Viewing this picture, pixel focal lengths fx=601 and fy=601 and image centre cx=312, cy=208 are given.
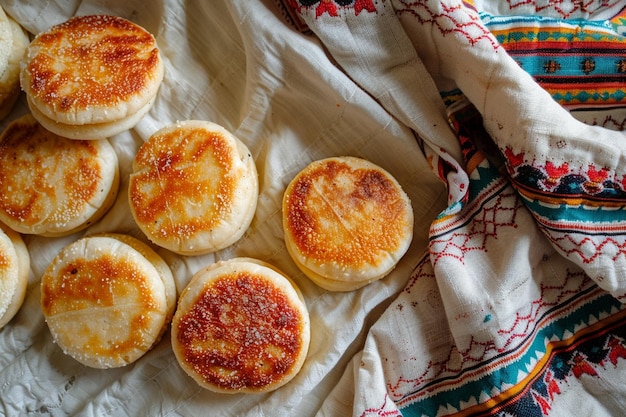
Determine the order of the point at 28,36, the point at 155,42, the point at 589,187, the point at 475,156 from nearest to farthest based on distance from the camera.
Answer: the point at 589,187 → the point at 475,156 → the point at 155,42 → the point at 28,36

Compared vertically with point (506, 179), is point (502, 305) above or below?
below

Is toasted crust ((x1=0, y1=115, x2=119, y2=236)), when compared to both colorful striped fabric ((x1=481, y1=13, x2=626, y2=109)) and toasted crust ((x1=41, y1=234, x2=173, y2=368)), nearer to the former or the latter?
toasted crust ((x1=41, y1=234, x2=173, y2=368))

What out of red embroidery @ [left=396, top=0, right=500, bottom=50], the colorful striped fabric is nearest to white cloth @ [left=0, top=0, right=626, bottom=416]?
red embroidery @ [left=396, top=0, right=500, bottom=50]

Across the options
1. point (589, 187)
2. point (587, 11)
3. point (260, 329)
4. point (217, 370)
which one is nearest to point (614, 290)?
point (589, 187)

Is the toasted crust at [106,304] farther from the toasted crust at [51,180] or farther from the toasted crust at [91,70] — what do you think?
the toasted crust at [91,70]

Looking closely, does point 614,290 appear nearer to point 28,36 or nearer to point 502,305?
point 502,305

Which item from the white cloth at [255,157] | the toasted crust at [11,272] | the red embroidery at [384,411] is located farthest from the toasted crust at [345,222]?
the toasted crust at [11,272]

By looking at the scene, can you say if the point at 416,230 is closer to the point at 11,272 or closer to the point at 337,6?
the point at 337,6
